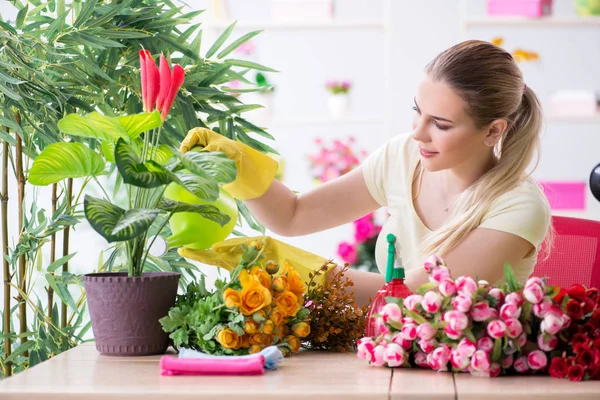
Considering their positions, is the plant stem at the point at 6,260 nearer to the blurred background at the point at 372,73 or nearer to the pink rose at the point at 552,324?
the pink rose at the point at 552,324

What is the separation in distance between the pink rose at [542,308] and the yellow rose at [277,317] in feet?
1.27

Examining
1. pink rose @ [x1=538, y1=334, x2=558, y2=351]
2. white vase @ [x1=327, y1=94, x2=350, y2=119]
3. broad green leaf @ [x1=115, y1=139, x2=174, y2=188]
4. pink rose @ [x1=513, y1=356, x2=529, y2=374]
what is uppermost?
white vase @ [x1=327, y1=94, x2=350, y2=119]

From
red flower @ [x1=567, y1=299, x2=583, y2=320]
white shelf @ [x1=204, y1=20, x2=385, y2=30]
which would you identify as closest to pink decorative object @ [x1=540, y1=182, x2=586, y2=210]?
white shelf @ [x1=204, y1=20, x2=385, y2=30]

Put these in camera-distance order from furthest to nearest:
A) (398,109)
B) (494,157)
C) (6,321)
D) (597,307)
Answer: (398,109) → (6,321) → (494,157) → (597,307)

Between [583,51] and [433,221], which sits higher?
[583,51]

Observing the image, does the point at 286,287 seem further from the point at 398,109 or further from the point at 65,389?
the point at 398,109

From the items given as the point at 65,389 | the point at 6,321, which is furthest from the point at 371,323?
the point at 6,321

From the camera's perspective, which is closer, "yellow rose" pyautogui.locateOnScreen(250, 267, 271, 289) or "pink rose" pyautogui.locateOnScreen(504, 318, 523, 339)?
"pink rose" pyautogui.locateOnScreen(504, 318, 523, 339)

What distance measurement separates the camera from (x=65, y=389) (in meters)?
1.04

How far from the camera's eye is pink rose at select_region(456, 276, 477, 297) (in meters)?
1.09

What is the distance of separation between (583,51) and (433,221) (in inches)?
96.2

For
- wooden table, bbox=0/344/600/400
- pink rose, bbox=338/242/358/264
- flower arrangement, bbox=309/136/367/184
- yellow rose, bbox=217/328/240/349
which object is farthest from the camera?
flower arrangement, bbox=309/136/367/184

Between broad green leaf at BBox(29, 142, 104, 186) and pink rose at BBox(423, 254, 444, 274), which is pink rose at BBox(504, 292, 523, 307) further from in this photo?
broad green leaf at BBox(29, 142, 104, 186)

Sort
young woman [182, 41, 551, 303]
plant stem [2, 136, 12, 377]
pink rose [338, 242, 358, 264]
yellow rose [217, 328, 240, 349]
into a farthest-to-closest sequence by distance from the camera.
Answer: pink rose [338, 242, 358, 264] → plant stem [2, 136, 12, 377] → young woman [182, 41, 551, 303] → yellow rose [217, 328, 240, 349]
